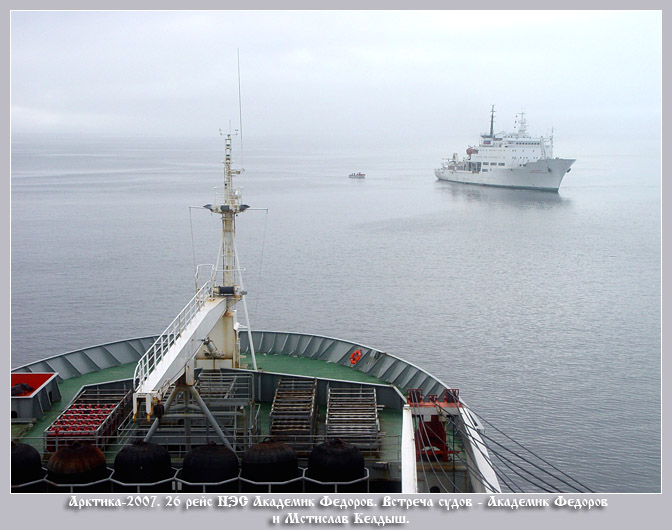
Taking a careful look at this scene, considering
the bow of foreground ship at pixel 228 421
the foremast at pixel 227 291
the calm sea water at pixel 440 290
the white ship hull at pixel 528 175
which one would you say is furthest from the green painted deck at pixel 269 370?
the white ship hull at pixel 528 175

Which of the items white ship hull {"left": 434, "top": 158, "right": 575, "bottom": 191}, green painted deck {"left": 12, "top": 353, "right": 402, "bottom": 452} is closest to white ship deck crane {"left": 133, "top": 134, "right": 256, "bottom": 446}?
green painted deck {"left": 12, "top": 353, "right": 402, "bottom": 452}

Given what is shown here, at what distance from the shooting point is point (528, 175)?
102500 mm

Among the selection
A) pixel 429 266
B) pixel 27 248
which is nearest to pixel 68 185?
pixel 27 248

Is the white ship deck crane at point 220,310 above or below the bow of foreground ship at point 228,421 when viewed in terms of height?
above

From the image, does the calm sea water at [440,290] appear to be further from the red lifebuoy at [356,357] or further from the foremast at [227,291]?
the foremast at [227,291]

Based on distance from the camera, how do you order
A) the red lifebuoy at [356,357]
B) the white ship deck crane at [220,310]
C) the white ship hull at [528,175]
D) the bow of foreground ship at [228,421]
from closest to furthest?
the bow of foreground ship at [228,421]
the white ship deck crane at [220,310]
the red lifebuoy at [356,357]
the white ship hull at [528,175]

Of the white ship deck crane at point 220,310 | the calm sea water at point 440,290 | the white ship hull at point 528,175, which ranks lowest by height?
the calm sea water at point 440,290

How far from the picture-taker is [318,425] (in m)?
16.5

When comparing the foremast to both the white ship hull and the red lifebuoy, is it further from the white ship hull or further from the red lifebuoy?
the white ship hull

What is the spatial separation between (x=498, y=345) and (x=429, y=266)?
1694 cm

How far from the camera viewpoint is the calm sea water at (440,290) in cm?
2445

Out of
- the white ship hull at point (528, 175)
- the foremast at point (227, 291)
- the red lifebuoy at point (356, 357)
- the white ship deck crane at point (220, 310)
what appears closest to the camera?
the white ship deck crane at point (220, 310)

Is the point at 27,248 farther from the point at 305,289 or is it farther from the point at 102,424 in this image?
the point at 102,424

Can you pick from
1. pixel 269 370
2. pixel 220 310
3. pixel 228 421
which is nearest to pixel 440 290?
pixel 269 370
